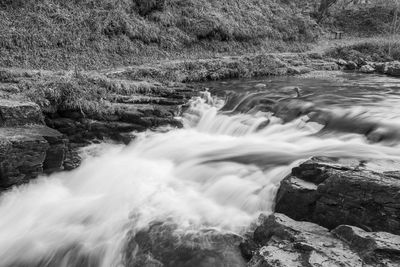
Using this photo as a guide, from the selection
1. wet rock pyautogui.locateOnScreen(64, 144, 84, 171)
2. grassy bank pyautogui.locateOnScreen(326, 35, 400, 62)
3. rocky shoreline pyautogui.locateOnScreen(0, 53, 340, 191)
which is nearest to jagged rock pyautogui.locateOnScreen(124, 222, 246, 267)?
rocky shoreline pyautogui.locateOnScreen(0, 53, 340, 191)

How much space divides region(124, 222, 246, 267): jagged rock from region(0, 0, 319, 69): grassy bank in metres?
9.01

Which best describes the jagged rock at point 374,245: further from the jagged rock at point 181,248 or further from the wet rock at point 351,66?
the wet rock at point 351,66

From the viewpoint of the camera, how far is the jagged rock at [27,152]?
6844 millimetres

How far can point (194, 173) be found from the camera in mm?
7555

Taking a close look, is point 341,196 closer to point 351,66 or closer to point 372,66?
point 372,66

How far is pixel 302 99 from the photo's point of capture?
1082 centimetres

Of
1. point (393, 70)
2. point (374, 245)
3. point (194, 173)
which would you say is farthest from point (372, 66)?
point (374, 245)

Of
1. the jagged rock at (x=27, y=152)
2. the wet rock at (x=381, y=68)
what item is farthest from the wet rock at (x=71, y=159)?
the wet rock at (x=381, y=68)

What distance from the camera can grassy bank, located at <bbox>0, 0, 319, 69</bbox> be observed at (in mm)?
12769

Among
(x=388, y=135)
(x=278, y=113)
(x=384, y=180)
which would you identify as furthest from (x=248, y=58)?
(x=384, y=180)

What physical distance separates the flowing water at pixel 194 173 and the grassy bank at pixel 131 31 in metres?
5.29

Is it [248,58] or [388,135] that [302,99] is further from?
[248,58]

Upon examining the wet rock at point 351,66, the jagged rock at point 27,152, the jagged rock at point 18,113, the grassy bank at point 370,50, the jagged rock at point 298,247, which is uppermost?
the grassy bank at point 370,50

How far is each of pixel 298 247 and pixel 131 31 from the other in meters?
13.0
